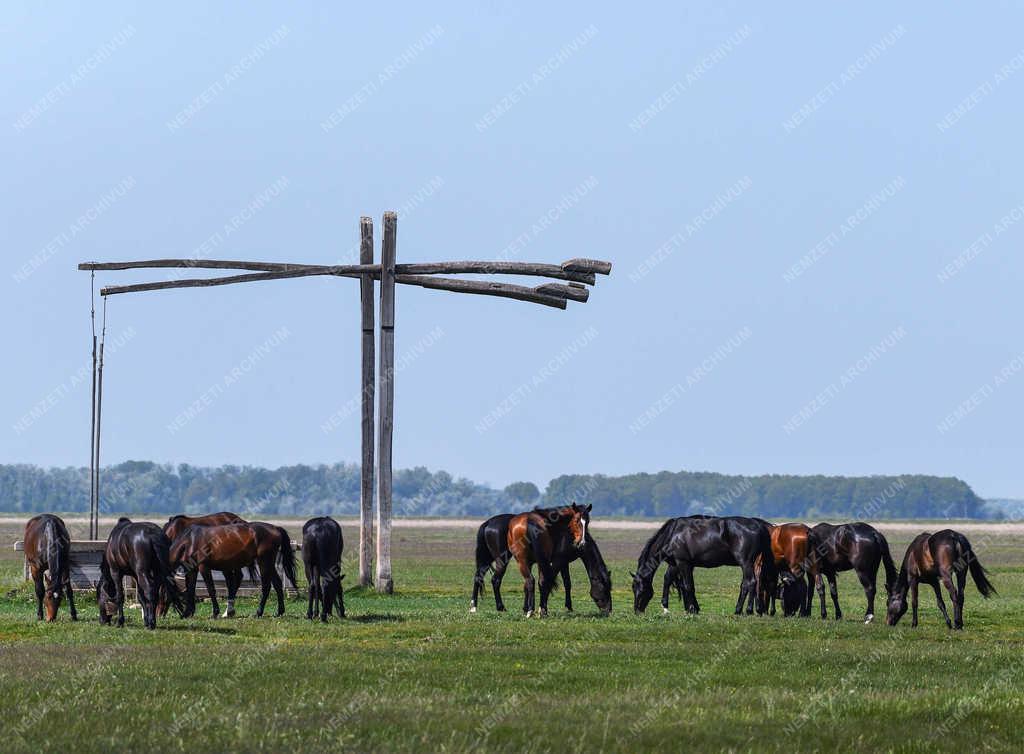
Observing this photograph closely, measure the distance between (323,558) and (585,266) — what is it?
1178 centimetres

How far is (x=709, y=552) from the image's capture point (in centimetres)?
2945

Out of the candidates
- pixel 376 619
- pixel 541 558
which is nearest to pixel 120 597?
pixel 376 619

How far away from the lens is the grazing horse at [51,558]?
87.8ft

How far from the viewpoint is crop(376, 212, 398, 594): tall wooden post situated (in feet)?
113

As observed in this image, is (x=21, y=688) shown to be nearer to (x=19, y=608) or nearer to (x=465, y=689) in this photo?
(x=465, y=689)

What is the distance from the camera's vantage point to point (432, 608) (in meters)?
31.0

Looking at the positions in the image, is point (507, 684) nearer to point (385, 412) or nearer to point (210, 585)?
point (210, 585)

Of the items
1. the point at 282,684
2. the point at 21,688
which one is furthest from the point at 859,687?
the point at 21,688

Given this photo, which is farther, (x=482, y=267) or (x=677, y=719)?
(x=482, y=267)

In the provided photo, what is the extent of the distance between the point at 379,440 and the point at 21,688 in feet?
62.9

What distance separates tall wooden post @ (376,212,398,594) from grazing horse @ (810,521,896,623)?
9.85 meters

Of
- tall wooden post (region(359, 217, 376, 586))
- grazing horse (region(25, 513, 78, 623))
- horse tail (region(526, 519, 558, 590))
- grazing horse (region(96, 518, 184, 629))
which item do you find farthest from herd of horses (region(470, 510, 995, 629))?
grazing horse (region(25, 513, 78, 623))

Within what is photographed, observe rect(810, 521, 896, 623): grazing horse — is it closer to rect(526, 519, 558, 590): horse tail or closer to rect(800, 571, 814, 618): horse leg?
rect(800, 571, 814, 618): horse leg

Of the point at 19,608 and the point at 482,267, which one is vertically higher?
the point at 482,267
